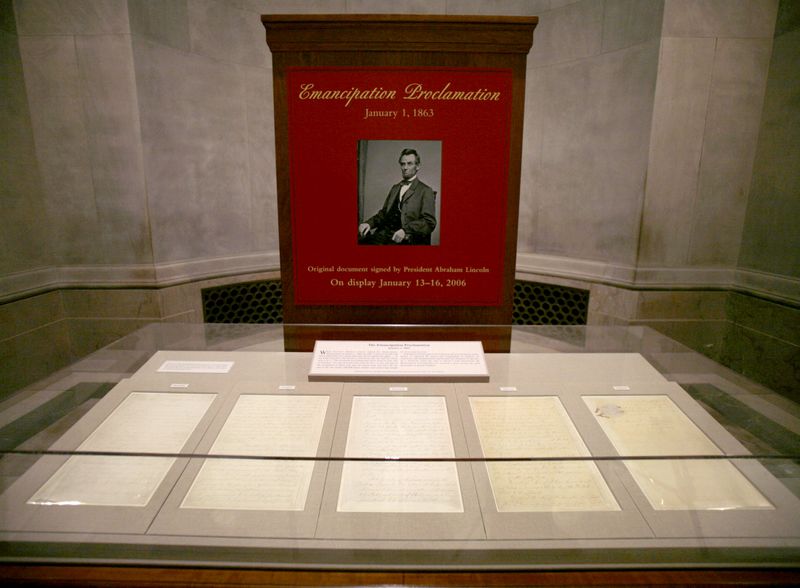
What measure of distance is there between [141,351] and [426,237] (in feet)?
2.78

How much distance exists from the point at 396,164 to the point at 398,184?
47 mm

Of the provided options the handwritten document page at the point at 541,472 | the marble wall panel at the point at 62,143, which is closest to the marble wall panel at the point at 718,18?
the handwritten document page at the point at 541,472

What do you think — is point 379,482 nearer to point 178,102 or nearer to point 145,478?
point 145,478

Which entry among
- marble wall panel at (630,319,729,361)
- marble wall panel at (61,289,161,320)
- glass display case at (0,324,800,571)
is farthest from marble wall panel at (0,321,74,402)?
marble wall panel at (630,319,729,361)

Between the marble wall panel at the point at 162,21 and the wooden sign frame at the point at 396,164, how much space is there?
1927mm

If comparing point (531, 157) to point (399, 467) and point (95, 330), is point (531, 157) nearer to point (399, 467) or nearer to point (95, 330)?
point (399, 467)

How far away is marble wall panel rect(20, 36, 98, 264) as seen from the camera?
2.28 meters

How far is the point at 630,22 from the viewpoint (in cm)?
252

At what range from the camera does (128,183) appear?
2.43 meters

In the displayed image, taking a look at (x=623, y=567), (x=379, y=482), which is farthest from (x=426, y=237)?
(x=623, y=567)

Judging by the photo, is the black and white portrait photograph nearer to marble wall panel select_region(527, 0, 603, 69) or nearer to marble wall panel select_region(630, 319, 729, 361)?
marble wall panel select_region(630, 319, 729, 361)

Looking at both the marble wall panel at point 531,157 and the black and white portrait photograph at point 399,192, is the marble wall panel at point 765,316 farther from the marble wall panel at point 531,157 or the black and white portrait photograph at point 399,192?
the black and white portrait photograph at point 399,192

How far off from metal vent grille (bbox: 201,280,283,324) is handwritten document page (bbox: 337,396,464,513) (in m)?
2.14

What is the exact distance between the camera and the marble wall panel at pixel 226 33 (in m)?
2.66
